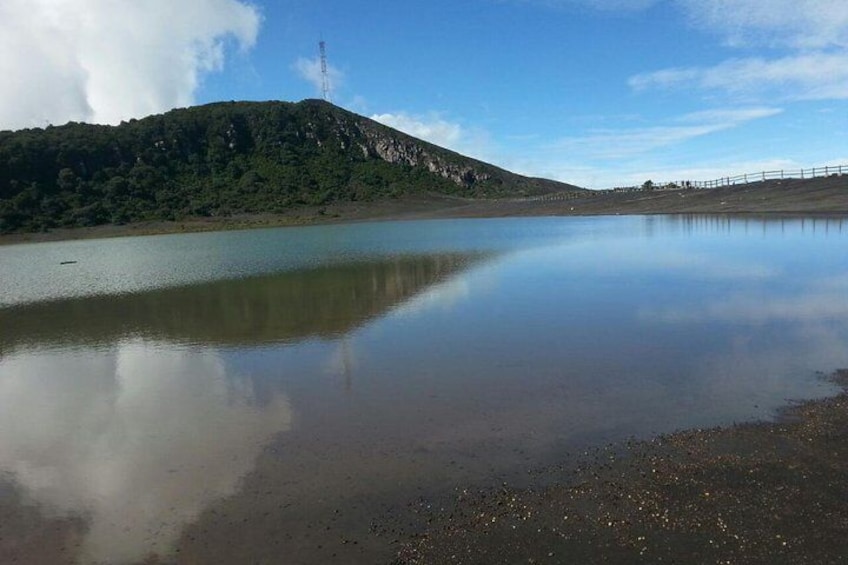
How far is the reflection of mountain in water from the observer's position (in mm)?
16547

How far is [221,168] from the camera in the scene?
388 feet

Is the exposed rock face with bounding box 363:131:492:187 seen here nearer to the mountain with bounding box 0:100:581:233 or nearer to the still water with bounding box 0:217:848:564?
the mountain with bounding box 0:100:581:233

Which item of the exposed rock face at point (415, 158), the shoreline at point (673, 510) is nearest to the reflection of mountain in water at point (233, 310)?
the shoreline at point (673, 510)

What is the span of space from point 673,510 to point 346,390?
250 inches

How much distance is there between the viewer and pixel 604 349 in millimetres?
12586

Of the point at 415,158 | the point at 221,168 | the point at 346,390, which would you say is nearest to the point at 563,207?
the point at 415,158

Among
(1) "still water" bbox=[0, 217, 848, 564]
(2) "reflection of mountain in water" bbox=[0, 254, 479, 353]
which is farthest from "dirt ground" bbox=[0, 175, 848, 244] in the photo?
(2) "reflection of mountain in water" bbox=[0, 254, 479, 353]

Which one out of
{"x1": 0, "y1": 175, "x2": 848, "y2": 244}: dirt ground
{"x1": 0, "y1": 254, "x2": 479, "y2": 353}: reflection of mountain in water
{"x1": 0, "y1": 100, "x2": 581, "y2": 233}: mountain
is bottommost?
{"x1": 0, "y1": 254, "x2": 479, "y2": 353}: reflection of mountain in water

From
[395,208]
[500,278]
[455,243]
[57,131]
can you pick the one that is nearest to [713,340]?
[500,278]

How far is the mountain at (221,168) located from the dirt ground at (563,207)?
4025mm

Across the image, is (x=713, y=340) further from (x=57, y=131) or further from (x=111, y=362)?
(x=57, y=131)

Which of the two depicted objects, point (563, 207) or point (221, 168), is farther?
point (221, 168)

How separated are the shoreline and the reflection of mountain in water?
964 centimetres

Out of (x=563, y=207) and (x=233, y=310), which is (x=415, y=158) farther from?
(x=233, y=310)
